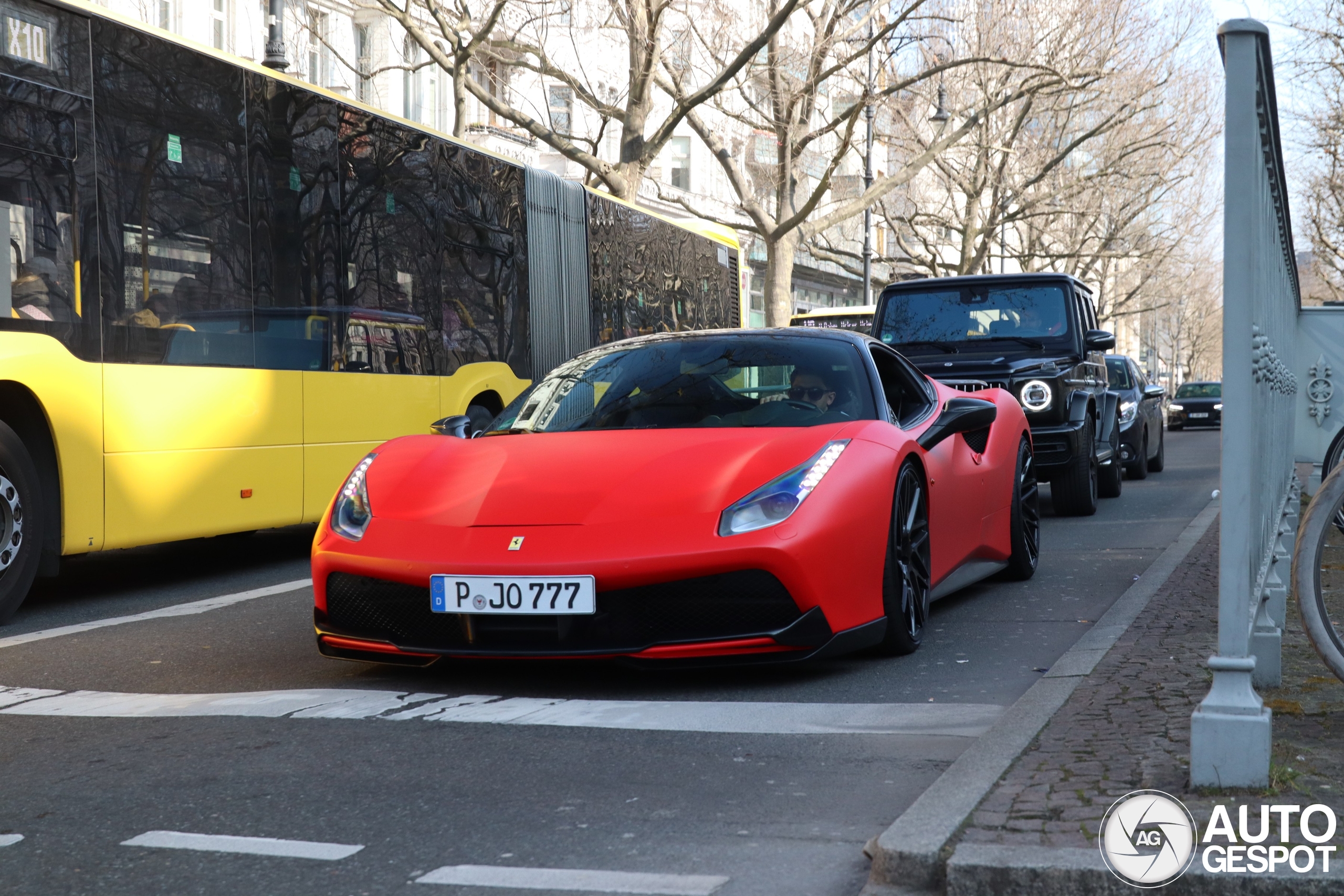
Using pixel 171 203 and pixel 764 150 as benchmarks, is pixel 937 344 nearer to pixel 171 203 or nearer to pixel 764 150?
pixel 171 203

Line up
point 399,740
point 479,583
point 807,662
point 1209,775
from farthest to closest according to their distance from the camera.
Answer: point 807,662
point 479,583
point 399,740
point 1209,775

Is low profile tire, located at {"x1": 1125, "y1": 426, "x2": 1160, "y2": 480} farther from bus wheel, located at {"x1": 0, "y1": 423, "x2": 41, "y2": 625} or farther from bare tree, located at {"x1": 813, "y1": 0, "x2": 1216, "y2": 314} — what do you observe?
bus wheel, located at {"x1": 0, "y1": 423, "x2": 41, "y2": 625}

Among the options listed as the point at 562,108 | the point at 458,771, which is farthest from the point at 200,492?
the point at 562,108

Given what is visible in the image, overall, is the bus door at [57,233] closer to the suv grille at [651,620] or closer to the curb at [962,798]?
the suv grille at [651,620]

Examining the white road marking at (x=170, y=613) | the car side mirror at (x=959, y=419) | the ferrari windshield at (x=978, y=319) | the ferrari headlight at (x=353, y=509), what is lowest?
the white road marking at (x=170, y=613)

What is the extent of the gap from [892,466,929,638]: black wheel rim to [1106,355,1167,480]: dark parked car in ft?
32.6

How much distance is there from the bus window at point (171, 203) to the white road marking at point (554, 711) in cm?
308

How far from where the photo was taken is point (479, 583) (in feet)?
15.6

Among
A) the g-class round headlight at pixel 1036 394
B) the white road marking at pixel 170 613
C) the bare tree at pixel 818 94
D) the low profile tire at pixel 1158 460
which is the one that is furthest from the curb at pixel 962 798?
the bare tree at pixel 818 94

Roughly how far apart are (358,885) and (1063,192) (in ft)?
132

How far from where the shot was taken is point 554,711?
15.3 feet

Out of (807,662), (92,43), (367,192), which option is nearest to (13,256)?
(92,43)

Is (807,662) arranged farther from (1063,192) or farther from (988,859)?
(1063,192)

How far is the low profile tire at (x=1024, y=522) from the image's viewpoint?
768 cm
